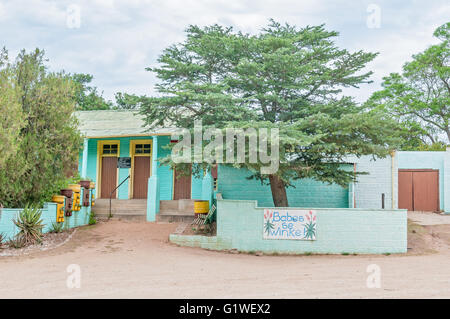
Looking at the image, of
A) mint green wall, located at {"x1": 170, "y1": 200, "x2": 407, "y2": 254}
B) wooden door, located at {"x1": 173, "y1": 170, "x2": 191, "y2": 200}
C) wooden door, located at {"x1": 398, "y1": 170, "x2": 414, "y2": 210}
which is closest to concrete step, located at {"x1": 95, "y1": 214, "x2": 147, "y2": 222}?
wooden door, located at {"x1": 173, "y1": 170, "x2": 191, "y2": 200}

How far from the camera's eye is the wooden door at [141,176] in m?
16.2

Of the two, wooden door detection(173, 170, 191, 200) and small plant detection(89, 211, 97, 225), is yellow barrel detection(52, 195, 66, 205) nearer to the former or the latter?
small plant detection(89, 211, 97, 225)

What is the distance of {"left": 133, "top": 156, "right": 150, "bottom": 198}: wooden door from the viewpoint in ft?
53.3

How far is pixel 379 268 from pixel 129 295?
4.95 m

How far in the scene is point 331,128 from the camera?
9.66 m

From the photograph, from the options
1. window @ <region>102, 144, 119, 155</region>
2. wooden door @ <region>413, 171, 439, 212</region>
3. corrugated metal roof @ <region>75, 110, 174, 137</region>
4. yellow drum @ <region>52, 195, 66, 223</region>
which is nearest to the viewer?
yellow drum @ <region>52, 195, 66, 223</region>

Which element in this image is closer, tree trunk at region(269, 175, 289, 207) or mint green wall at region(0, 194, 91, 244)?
mint green wall at region(0, 194, 91, 244)

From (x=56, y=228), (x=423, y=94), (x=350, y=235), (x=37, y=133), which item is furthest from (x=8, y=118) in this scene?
(x=423, y=94)

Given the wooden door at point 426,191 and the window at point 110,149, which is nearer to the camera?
the wooden door at point 426,191

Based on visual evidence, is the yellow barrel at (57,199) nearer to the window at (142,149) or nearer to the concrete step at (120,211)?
the concrete step at (120,211)

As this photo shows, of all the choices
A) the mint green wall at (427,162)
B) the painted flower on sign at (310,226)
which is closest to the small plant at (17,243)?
the painted flower on sign at (310,226)

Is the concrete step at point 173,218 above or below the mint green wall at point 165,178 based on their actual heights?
below

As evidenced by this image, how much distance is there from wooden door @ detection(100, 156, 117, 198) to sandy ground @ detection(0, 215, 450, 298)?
16.2 feet

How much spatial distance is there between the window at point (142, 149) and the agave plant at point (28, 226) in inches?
252
